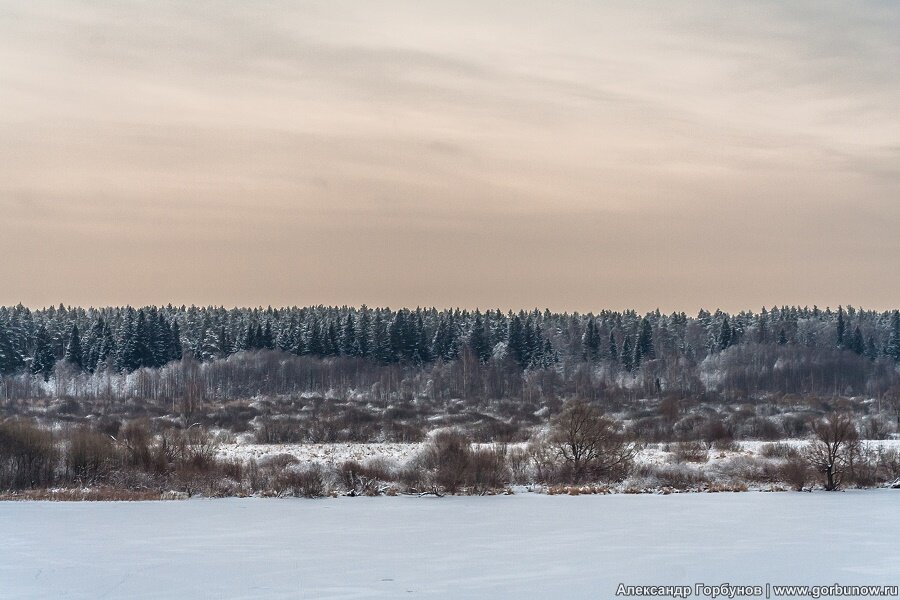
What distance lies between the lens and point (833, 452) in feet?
120

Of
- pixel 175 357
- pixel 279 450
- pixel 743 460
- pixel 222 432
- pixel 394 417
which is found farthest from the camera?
pixel 175 357

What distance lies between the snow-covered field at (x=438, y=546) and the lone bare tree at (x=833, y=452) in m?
3.05

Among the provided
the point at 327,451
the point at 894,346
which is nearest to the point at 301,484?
the point at 327,451

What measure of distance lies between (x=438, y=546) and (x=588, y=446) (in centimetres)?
1701

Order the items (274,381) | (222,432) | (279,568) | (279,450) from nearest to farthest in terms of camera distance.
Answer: (279,568) → (279,450) → (222,432) → (274,381)

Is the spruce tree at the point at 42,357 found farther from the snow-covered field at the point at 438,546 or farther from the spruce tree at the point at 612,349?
the snow-covered field at the point at 438,546

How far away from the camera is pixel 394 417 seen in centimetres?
6938

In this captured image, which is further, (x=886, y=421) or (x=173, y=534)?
(x=886, y=421)

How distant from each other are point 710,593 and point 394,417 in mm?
52791

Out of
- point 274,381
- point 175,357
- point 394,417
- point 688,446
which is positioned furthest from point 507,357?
point 688,446

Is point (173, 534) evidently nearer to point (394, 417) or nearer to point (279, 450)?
point (279, 450)

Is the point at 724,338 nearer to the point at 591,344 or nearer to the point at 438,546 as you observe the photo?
the point at 591,344

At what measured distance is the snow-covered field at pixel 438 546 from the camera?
18.5m

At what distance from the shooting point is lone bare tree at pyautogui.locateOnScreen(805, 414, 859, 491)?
119 feet
